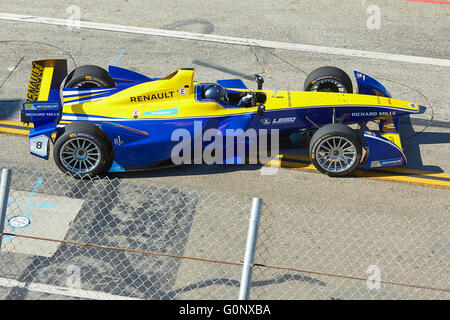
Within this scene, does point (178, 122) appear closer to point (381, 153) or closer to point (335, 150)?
point (335, 150)

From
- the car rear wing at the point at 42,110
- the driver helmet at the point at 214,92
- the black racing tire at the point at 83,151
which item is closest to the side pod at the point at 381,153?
the driver helmet at the point at 214,92

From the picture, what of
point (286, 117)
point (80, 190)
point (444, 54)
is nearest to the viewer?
point (80, 190)

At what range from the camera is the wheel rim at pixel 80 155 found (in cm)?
853

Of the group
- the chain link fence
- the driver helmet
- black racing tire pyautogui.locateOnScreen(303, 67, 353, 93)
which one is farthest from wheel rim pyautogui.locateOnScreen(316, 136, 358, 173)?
black racing tire pyautogui.locateOnScreen(303, 67, 353, 93)

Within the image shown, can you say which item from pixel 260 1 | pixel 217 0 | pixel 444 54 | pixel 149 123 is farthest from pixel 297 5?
pixel 149 123

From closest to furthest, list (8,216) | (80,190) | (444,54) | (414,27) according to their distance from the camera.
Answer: (8,216) < (80,190) < (444,54) < (414,27)

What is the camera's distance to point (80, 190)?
8617 mm

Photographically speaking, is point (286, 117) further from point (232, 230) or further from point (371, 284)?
point (371, 284)

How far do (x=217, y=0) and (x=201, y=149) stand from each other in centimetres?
640

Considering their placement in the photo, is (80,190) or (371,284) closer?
(371,284)

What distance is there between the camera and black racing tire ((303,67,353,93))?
10234 mm

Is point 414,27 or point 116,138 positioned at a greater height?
point 414,27

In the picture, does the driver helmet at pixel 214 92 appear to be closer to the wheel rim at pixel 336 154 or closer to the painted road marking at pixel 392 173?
the painted road marking at pixel 392 173

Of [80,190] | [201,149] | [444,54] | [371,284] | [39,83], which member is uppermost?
[444,54]
